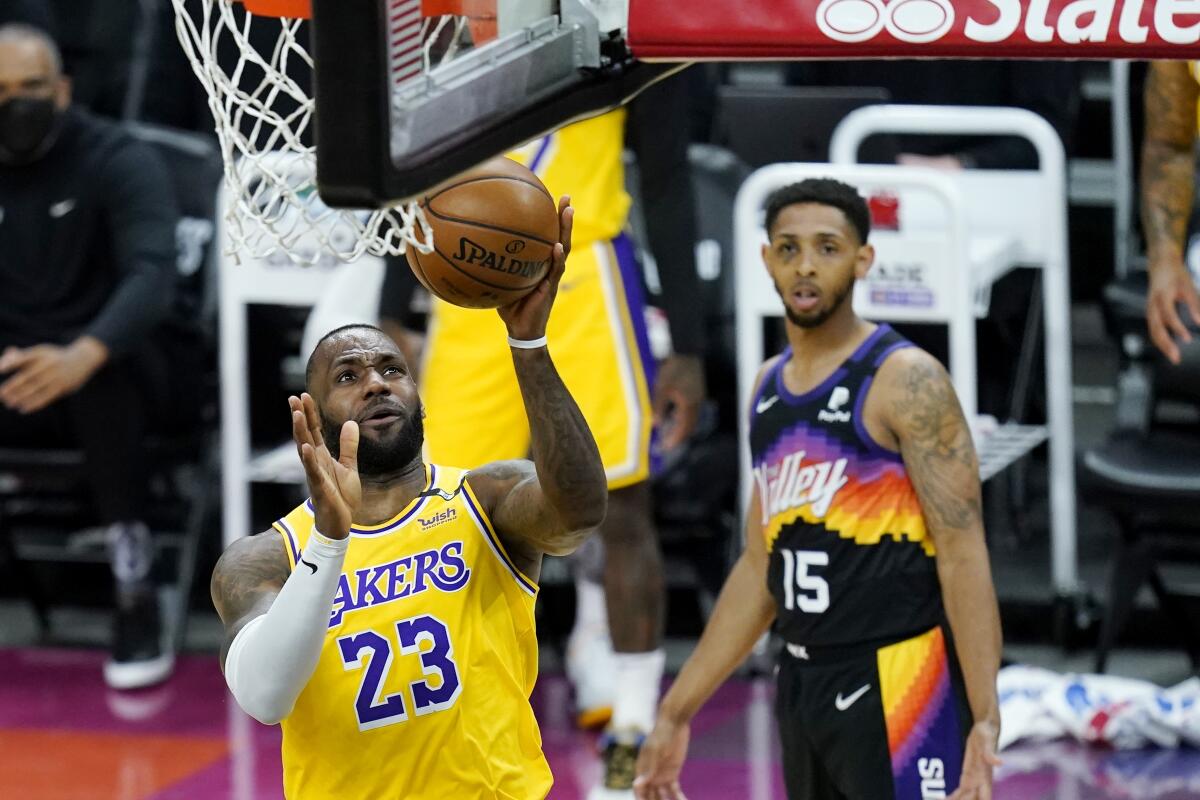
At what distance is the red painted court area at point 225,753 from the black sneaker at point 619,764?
16 cm

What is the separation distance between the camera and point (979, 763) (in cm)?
416

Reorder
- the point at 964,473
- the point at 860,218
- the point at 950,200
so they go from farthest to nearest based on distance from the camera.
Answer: the point at 950,200
the point at 860,218
the point at 964,473

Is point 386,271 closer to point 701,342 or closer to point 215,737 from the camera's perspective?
point 701,342

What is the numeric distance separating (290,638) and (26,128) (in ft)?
14.0

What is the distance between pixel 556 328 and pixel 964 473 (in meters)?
1.74

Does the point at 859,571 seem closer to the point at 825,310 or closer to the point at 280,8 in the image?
the point at 825,310

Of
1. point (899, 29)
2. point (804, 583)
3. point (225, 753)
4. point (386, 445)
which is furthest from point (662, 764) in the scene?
point (225, 753)

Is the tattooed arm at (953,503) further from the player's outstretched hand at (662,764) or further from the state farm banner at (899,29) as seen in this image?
the state farm banner at (899,29)

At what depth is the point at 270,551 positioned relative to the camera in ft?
12.2

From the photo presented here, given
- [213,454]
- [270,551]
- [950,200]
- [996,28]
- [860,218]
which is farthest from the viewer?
[213,454]

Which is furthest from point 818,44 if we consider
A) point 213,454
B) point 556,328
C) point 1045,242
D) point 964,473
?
point 213,454

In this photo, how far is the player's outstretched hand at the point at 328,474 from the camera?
320 centimetres

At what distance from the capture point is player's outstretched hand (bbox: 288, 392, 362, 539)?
3199 millimetres

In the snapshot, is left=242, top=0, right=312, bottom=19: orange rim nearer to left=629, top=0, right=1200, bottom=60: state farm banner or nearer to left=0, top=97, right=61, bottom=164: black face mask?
left=629, top=0, right=1200, bottom=60: state farm banner
